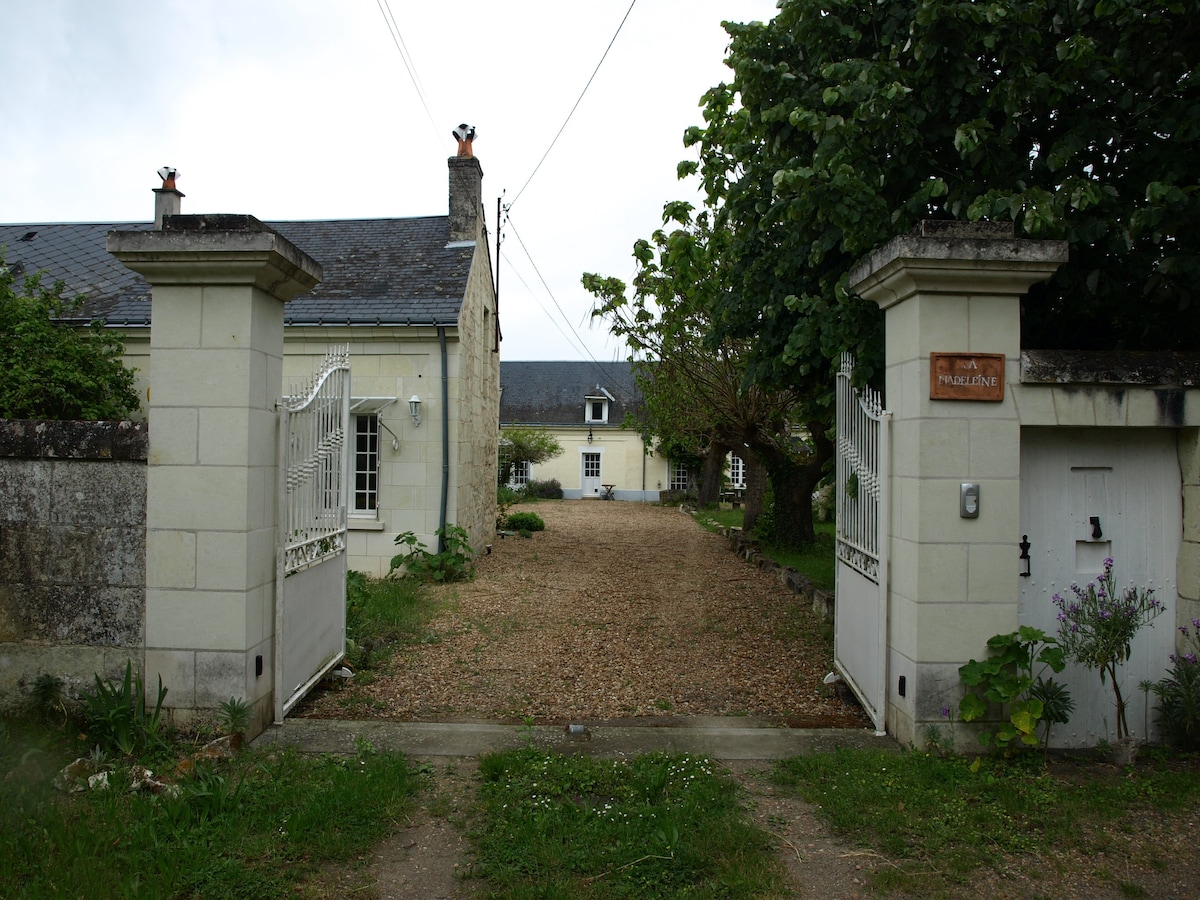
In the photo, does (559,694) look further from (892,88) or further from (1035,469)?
(892,88)

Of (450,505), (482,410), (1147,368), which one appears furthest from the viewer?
(482,410)

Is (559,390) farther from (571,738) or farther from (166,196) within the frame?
(571,738)

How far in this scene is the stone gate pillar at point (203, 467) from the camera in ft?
13.9

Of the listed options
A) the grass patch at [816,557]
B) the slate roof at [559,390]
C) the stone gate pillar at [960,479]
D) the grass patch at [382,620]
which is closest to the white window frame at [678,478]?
the slate roof at [559,390]

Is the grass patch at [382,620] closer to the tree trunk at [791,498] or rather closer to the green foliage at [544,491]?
the tree trunk at [791,498]

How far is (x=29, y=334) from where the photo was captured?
910 centimetres

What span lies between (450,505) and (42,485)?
678 centimetres

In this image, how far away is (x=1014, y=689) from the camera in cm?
392

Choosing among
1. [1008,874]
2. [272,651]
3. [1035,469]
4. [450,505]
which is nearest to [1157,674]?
[1035,469]

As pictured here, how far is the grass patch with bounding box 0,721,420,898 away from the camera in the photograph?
113 inches

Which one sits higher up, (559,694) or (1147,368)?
(1147,368)

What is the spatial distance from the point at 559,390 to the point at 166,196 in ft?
73.1

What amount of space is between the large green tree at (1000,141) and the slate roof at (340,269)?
6.34 metres

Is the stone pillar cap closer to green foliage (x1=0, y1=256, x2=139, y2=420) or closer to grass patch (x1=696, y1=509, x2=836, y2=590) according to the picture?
green foliage (x1=0, y1=256, x2=139, y2=420)
